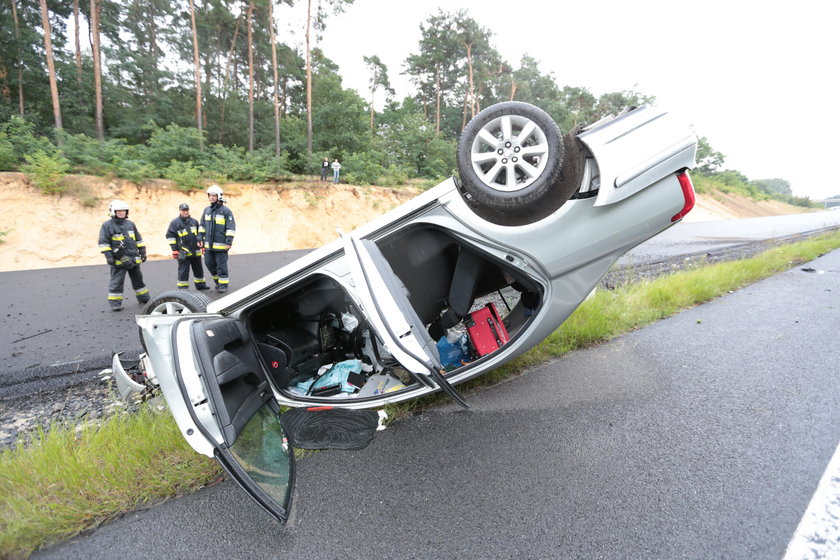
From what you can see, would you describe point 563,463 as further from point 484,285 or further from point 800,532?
point 484,285

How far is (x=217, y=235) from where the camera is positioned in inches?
268

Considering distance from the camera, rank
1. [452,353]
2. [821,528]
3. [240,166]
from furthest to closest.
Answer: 1. [240,166]
2. [452,353]
3. [821,528]

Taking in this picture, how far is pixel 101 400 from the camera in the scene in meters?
2.84

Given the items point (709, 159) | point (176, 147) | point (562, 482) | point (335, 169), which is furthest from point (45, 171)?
point (709, 159)

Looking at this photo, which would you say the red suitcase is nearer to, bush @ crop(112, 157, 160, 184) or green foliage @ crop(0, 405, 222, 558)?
green foliage @ crop(0, 405, 222, 558)

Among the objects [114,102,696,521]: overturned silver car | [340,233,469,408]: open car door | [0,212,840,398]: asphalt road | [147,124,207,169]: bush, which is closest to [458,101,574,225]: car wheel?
[114,102,696,521]: overturned silver car

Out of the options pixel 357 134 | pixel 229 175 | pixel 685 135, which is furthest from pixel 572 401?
pixel 357 134

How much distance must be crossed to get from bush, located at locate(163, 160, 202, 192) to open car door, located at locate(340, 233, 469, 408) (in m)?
15.2

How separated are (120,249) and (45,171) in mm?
9959

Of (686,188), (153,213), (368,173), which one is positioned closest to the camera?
(686,188)

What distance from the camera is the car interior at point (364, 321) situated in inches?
97.5

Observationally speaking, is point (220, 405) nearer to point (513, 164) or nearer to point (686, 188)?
point (513, 164)

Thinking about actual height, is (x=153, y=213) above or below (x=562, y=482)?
above

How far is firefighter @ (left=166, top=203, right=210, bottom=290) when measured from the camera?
270 inches
